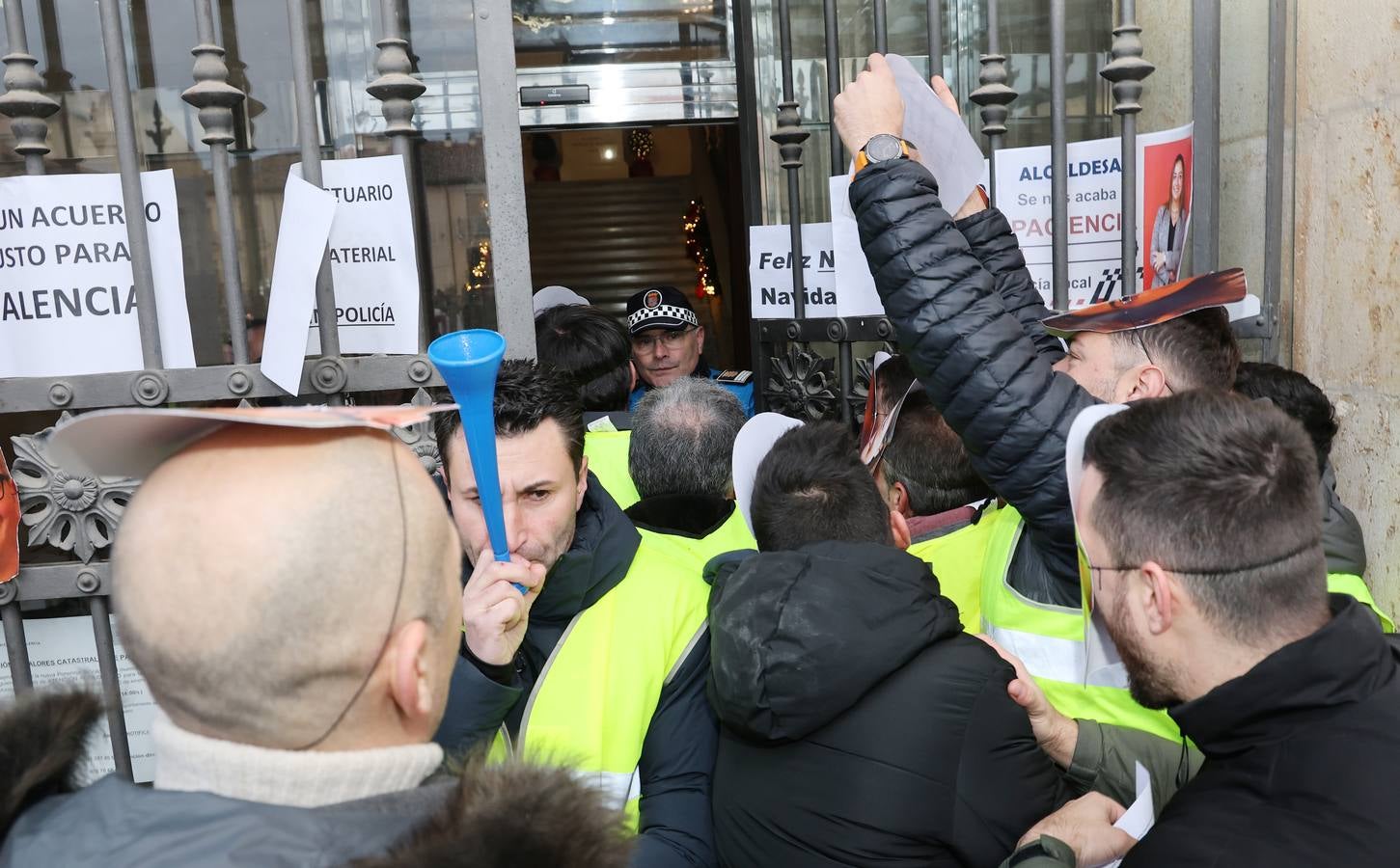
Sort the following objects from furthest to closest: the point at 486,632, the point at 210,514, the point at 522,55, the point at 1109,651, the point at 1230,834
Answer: the point at 522,55 → the point at 486,632 → the point at 1109,651 → the point at 1230,834 → the point at 210,514

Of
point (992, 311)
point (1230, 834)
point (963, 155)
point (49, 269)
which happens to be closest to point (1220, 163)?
point (963, 155)

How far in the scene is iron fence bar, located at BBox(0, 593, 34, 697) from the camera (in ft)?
6.87

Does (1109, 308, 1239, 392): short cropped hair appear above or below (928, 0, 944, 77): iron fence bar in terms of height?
below

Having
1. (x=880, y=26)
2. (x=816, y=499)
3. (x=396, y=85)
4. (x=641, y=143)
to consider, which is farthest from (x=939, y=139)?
(x=641, y=143)

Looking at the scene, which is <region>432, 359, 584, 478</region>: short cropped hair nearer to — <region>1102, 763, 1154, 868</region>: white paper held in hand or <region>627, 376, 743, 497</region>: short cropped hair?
<region>627, 376, 743, 497</region>: short cropped hair

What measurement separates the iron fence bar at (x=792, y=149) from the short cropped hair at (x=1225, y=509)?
1.85 metres

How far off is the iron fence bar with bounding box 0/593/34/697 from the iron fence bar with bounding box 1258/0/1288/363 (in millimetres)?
2937

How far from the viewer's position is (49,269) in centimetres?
207

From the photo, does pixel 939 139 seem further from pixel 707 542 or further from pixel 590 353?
pixel 590 353

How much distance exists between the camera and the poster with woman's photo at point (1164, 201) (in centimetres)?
282

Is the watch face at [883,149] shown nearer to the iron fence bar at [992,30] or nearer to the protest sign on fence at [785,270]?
the iron fence bar at [992,30]

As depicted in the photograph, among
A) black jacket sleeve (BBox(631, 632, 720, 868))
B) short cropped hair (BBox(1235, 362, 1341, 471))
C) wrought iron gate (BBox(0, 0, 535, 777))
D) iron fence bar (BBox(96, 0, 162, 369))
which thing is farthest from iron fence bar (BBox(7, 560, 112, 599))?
short cropped hair (BBox(1235, 362, 1341, 471))

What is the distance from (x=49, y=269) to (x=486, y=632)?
1.10m

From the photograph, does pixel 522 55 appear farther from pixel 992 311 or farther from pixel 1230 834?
pixel 1230 834
